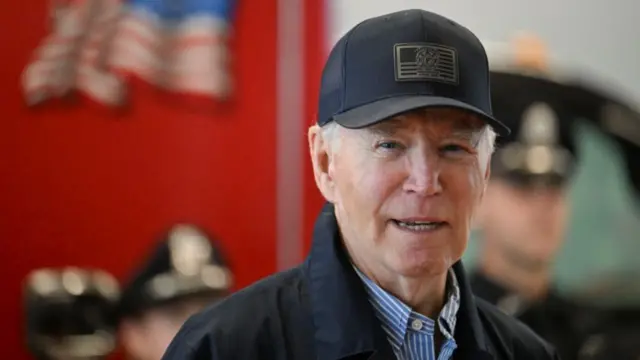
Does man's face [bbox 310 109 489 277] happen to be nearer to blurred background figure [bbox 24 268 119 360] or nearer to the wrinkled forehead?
the wrinkled forehead

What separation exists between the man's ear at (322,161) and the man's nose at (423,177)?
101 mm

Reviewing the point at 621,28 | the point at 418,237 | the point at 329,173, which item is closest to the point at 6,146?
the point at 329,173

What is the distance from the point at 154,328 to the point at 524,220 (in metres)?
0.89

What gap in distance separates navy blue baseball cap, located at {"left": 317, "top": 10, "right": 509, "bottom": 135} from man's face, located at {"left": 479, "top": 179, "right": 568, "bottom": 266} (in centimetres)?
117

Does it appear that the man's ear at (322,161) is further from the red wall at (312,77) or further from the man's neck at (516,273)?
the man's neck at (516,273)

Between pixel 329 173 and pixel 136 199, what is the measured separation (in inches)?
30.8

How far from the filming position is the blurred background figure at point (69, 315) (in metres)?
1.64

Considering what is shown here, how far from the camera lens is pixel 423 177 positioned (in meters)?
0.93

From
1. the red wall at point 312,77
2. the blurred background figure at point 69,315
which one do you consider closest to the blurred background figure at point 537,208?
the red wall at point 312,77

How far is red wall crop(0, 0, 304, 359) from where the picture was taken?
1636 mm

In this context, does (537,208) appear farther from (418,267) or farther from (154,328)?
(418,267)

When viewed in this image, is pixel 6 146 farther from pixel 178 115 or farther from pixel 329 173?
pixel 329 173

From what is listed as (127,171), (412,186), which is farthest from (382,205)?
(127,171)

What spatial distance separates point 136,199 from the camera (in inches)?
67.7
